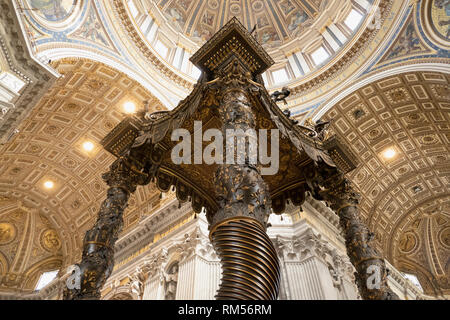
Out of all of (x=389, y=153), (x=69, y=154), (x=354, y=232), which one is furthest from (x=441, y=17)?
(x=69, y=154)

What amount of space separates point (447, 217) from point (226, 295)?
1728 centimetres

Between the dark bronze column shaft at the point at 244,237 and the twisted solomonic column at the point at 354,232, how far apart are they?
132cm

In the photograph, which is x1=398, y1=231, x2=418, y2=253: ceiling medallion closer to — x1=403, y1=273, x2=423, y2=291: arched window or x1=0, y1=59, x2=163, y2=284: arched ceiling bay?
x1=403, y1=273, x2=423, y2=291: arched window

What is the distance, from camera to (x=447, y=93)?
11109mm

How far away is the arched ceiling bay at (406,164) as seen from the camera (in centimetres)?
1225

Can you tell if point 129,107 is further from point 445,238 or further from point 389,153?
point 445,238

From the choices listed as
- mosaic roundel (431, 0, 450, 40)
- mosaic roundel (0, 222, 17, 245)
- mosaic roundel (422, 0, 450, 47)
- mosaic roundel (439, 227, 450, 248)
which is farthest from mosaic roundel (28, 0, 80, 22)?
mosaic roundel (439, 227, 450, 248)

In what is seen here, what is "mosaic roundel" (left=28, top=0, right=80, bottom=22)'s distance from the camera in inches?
349

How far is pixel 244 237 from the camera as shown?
2842 millimetres

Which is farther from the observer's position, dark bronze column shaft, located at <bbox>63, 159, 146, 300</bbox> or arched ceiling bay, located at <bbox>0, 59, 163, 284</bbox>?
arched ceiling bay, located at <bbox>0, 59, 163, 284</bbox>

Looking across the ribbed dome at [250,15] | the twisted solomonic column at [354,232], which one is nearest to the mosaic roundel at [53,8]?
the ribbed dome at [250,15]

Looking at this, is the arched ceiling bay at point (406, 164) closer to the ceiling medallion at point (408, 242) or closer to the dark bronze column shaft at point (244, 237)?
the ceiling medallion at point (408, 242)

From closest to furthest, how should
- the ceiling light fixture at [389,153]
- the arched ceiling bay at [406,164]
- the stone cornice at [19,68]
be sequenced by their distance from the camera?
the stone cornice at [19,68]
the arched ceiling bay at [406,164]
the ceiling light fixture at [389,153]

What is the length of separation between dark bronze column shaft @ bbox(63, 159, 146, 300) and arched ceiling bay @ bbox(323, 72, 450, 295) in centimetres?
1067
